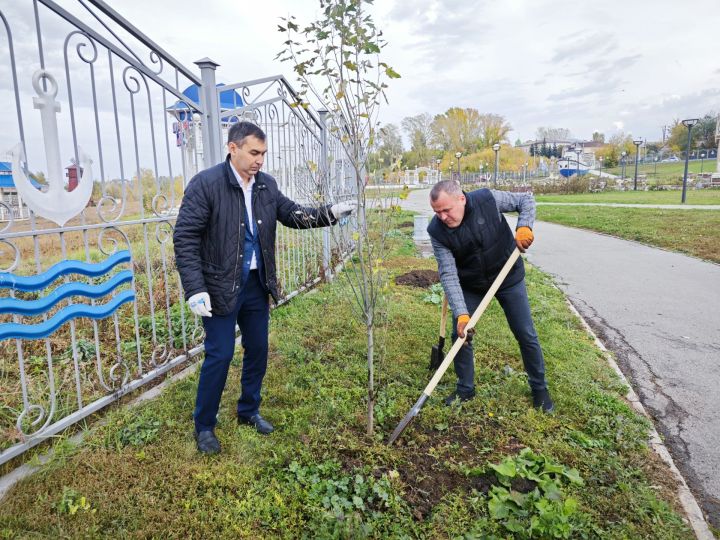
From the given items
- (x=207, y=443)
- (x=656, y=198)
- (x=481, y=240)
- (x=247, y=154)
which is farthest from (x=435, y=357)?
(x=656, y=198)

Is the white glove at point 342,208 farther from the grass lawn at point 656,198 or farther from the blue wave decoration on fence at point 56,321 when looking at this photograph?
the grass lawn at point 656,198

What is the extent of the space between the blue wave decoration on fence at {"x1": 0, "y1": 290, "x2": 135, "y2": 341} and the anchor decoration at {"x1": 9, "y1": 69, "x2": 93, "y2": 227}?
0.54 m

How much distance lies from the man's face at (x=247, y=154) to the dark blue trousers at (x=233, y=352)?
2.01ft

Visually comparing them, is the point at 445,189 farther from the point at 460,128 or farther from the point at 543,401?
the point at 460,128

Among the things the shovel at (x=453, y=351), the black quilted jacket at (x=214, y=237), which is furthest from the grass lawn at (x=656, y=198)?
the black quilted jacket at (x=214, y=237)

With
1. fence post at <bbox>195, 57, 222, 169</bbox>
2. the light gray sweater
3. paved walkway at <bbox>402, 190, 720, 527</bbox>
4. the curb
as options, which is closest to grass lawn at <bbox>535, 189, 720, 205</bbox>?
paved walkway at <bbox>402, 190, 720, 527</bbox>

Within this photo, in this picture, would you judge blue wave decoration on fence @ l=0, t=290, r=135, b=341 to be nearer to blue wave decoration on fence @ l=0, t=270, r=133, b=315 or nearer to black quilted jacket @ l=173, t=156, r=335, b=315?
blue wave decoration on fence @ l=0, t=270, r=133, b=315

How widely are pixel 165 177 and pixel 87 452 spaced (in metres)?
2.17

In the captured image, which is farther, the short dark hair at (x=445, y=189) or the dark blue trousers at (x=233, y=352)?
the short dark hair at (x=445, y=189)

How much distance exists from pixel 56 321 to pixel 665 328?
5.65 m

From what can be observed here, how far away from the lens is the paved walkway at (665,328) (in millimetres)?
2969

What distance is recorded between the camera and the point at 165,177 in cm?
382

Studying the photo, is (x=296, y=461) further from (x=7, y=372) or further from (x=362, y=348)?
(x=7, y=372)

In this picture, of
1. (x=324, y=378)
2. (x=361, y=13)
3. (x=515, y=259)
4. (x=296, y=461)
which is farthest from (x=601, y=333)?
(x=361, y=13)
